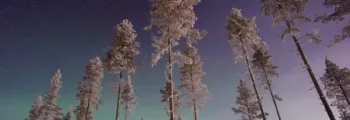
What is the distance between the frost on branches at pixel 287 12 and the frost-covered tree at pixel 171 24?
6323mm

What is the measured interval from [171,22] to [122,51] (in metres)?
9.83

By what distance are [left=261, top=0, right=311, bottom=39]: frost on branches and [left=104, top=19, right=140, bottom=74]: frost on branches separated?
14.2 m

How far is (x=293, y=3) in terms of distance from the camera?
19.0 metres

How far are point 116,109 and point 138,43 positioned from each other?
300 inches

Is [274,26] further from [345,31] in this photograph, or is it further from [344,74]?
[344,74]

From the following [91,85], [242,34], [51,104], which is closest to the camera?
[242,34]

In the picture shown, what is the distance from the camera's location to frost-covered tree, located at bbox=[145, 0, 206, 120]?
59.0 ft

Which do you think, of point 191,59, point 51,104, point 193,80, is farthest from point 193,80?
point 51,104

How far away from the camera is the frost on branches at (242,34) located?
2467 centimetres

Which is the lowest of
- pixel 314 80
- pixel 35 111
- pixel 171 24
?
pixel 314 80

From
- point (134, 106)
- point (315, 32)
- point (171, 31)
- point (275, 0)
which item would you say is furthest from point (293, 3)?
point (134, 106)

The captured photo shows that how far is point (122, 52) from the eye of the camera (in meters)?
26.0

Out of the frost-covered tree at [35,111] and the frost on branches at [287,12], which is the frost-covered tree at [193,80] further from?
the frost-covered tree at [35,111]

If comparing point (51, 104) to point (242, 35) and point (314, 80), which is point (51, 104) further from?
point (314, 80)
